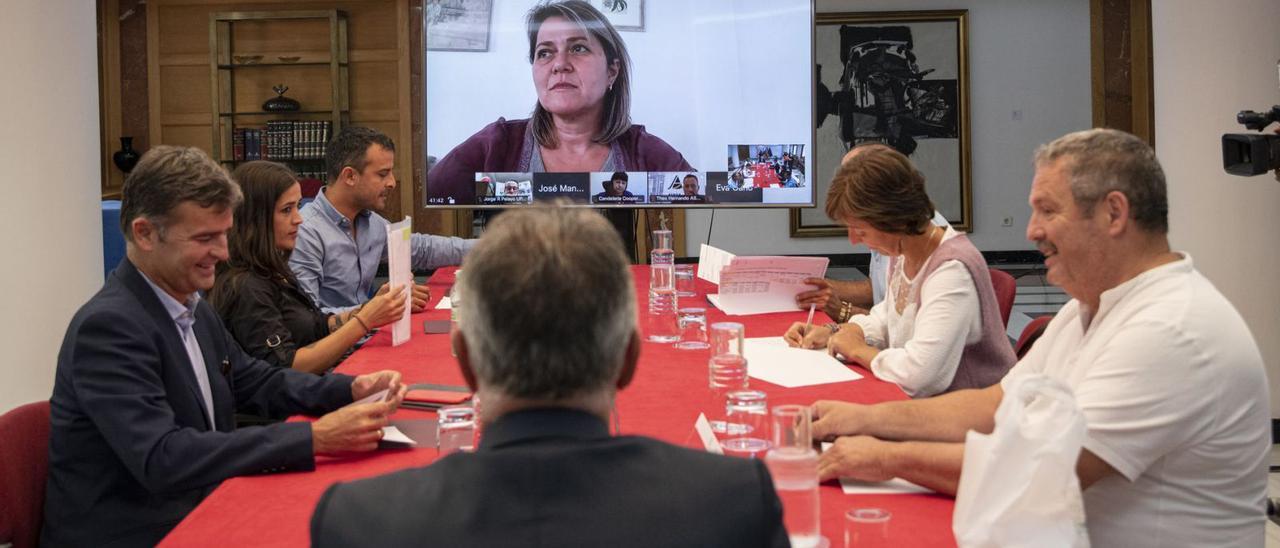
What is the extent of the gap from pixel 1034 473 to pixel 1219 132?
4.31 metres

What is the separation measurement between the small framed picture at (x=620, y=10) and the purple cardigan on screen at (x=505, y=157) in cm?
48

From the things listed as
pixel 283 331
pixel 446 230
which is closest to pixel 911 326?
pixel 283 331

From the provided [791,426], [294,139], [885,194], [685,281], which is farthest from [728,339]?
[294,139]

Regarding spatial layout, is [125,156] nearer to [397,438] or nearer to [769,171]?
[769,171]

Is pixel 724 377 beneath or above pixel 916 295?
beneath

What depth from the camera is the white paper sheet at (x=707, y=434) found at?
6.78 feet

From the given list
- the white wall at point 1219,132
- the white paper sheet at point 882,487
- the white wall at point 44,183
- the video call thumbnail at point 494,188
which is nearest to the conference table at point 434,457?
the white paper sheet at point 882,487

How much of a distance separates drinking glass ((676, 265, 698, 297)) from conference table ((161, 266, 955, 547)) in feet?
2.34

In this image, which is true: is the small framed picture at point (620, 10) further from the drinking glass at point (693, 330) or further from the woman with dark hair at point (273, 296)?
the drinking glass at point (693, 330)

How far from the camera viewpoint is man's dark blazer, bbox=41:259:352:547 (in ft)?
6.72

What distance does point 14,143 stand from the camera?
4.65 m

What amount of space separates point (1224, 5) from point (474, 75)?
332 centimetres

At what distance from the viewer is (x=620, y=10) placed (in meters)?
5.69

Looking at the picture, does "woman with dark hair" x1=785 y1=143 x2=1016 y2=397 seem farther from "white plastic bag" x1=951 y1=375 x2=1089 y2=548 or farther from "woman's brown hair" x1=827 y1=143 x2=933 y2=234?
"white plastic bag" x1=951 y1=375 x2=1089 y2=548
